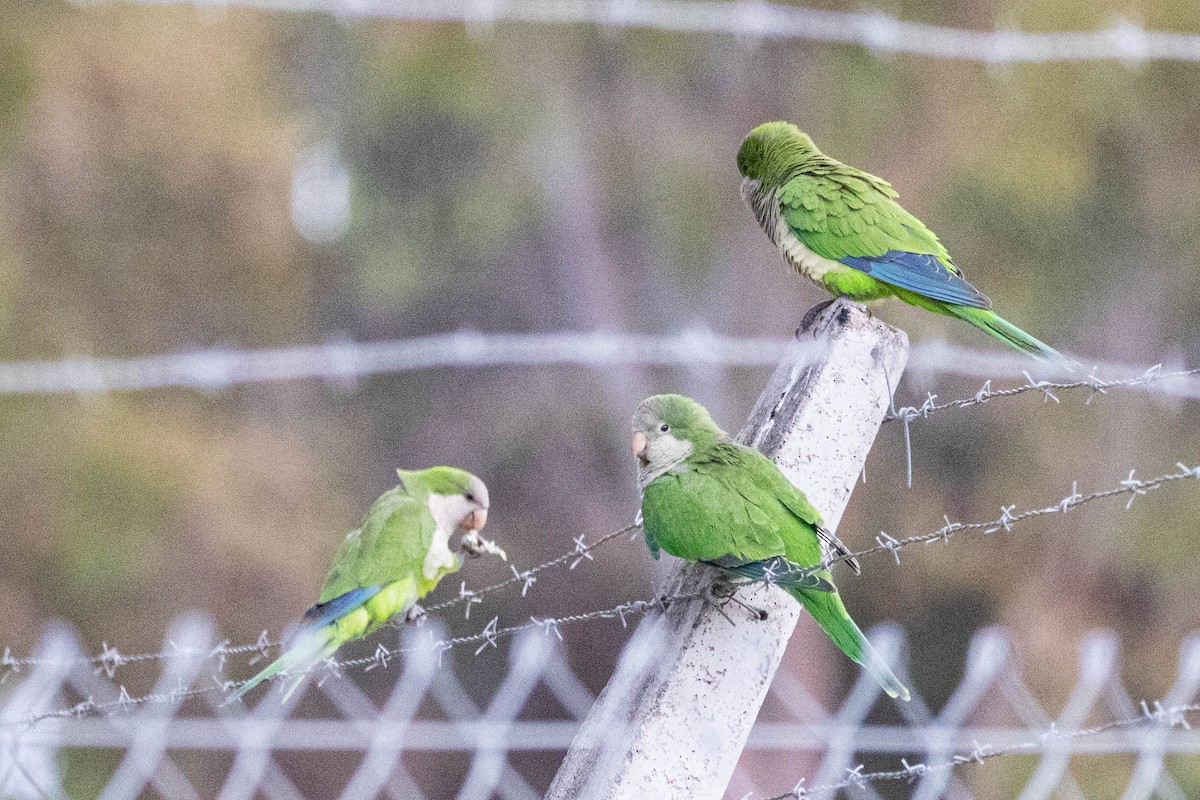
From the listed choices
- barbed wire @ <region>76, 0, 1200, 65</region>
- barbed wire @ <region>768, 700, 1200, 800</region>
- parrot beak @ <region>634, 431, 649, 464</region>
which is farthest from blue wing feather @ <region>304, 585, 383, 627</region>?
barbed wire @ <region>76, 0, 1200, 65</region>

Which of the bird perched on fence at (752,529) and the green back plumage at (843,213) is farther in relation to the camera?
the green back plumage at (843,213)

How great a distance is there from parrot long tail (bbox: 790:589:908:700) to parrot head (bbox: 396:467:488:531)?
420 millimetres

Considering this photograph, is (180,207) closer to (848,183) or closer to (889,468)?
(889,468)

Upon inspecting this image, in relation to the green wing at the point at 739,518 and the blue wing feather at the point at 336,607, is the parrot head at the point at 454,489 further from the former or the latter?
the green wing at the point at 739,518

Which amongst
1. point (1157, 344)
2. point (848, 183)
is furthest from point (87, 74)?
point (848, 183)

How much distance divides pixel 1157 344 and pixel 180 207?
4.73 metres

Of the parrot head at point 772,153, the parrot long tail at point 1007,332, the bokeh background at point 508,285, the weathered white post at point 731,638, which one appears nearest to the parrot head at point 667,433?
the weathered white post at point 731,638

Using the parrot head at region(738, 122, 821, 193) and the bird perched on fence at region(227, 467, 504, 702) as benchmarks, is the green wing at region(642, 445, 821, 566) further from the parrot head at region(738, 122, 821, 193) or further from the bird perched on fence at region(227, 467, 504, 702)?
the parrot head at region(738, 122, 821, 193)

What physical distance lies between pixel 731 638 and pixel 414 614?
445 millimetres

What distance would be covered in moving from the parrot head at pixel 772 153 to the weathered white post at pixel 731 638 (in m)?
0.55

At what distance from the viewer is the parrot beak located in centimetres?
132

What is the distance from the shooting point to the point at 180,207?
6.52 metres

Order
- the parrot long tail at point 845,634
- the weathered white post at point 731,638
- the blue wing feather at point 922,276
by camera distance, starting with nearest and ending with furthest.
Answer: the weathered white post at point 731,638, the parrot long tail at point 845,634, the blue wing feather at point 922,276

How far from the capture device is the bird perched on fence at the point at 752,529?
3.49 feet
